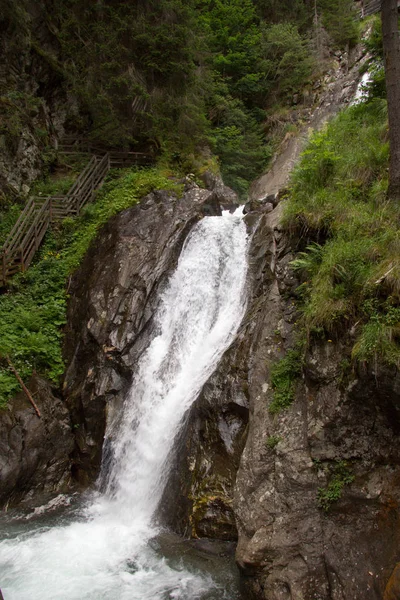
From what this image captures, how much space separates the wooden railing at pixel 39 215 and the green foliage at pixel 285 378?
868 centimetres

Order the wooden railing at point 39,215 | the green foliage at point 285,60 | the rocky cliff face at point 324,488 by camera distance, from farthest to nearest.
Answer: the green foliage at point 285,60 → the wooden railing at point 39,215 → the rocky cliff face at point 324,488

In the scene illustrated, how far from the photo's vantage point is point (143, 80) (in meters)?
15.1

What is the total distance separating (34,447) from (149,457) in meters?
2.79

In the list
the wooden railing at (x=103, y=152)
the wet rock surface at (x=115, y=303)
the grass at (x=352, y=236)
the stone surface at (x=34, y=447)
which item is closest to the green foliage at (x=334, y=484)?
the grass at (x=352, y=236)

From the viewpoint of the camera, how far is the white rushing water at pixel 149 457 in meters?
5.76

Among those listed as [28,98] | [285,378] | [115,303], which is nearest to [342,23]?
[28,98]

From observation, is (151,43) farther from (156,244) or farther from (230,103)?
(156,244)

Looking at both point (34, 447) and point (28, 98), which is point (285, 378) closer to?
point (34, 447)

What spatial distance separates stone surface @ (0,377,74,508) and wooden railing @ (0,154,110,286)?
4.12m

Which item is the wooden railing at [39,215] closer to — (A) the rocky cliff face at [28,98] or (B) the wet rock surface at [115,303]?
(A) the rocky cliff face at [28,98]

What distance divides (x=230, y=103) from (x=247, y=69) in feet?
12.5

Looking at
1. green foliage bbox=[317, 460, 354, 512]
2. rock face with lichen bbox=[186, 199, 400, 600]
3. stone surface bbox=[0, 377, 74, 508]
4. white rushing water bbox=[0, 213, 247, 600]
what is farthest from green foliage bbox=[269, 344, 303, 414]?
stone surface bbox=[0, 377, 74, 508]

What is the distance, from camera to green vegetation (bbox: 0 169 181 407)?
386 inches

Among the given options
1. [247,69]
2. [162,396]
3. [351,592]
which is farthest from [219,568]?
[247,69]
